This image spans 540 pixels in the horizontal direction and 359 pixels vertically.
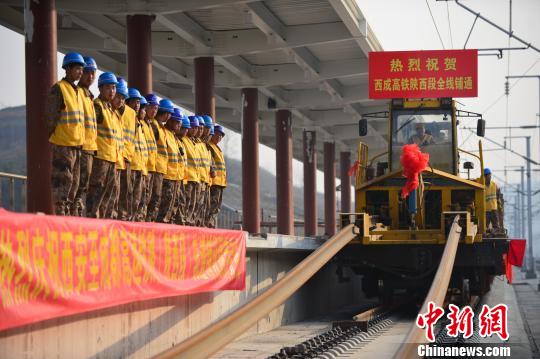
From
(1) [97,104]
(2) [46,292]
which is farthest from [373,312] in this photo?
(2) [46,292]

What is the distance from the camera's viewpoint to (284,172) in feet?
123

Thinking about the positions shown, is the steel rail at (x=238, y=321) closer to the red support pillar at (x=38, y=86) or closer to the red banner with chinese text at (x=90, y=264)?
the red banner with chinese text at (x=90, y=264)

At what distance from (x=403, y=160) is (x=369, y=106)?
72.2ft

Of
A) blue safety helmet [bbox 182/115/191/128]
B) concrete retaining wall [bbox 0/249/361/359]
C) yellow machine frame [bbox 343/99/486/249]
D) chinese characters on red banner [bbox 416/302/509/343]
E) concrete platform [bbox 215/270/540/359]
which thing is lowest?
concrete platform [bbox 215/270/540/359]

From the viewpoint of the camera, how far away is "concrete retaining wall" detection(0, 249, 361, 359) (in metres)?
8.91

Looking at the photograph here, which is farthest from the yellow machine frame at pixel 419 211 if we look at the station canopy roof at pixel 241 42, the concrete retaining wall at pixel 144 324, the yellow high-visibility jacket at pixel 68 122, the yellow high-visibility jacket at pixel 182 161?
the yellow high-visibility jacket at pixel 68 122

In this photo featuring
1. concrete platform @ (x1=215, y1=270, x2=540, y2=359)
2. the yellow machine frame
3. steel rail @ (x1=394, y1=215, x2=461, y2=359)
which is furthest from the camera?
the yellow machine frame

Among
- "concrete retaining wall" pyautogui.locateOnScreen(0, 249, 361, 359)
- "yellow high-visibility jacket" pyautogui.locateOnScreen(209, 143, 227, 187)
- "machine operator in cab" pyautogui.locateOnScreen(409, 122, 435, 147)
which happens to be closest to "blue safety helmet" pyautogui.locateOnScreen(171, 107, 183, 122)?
"yellow high-visibility jacket" pyautogui.locateOnScreen(209, 143, 227, 187)

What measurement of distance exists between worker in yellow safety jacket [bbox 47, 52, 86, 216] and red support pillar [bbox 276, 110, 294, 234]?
25910mm

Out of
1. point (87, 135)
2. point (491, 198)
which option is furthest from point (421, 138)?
point (87, 135)

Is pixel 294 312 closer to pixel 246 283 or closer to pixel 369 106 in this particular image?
pixel 246 283

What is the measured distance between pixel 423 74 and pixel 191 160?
8922 mm

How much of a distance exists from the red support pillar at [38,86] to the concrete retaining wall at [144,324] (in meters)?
2.92

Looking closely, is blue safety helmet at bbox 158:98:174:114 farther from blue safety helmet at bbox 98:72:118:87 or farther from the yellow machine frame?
the yellow machine frame
